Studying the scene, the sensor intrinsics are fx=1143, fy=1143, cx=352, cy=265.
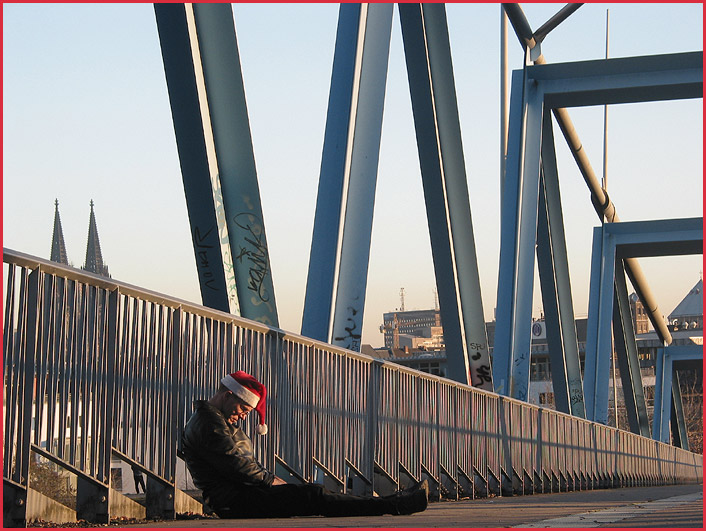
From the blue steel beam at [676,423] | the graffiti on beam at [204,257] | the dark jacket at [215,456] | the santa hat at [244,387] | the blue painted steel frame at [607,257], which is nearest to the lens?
the dark jacket at [215,456]

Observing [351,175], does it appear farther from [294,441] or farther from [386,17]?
[294,441]

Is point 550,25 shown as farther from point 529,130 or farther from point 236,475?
point 236,475

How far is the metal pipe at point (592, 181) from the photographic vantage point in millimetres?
20453

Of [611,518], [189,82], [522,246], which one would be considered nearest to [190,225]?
[189,82]

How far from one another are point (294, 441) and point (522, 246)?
42.9 feet

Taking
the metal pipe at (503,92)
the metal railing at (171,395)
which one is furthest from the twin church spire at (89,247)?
the metal railing at (171,395)

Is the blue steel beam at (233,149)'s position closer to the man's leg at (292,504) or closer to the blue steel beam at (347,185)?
the blue steel beam at (347,185)

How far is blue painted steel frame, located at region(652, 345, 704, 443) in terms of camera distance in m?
43.3

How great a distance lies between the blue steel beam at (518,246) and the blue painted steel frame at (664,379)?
24.8 m

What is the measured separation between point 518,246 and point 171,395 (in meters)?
14.0

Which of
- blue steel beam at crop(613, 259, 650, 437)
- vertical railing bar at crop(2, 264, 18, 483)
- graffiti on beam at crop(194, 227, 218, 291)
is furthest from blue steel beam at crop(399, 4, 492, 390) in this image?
blue steel beam at crop(613, 259, 650, 437)

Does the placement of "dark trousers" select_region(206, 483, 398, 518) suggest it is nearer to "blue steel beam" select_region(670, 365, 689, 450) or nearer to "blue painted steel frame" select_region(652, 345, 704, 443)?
"blue painted steel frame" select_region(652, 345, 704, 443)

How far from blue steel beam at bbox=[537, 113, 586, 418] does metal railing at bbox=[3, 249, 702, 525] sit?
40.0ft

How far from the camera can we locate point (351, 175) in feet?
34.6
